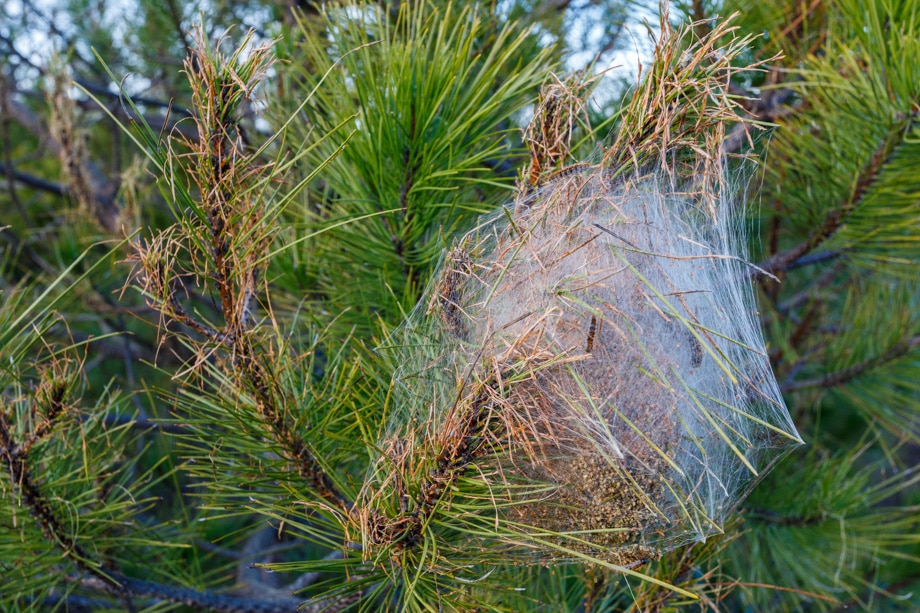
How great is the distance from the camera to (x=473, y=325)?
534 mm

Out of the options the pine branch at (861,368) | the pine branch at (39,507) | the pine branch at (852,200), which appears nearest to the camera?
the pine branch at (39,507)

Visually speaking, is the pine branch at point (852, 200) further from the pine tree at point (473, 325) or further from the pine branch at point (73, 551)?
the pine branch at point (73, 551)

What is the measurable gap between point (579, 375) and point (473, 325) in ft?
0.32

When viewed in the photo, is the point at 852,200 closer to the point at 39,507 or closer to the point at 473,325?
the point at 473,325

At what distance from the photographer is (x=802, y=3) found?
1.02 metres

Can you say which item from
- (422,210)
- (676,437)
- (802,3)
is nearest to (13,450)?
(422,210)

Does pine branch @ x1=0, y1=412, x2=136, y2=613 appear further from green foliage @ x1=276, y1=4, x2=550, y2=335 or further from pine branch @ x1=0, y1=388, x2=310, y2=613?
green foliage @ x1=276, y1=4, x2=550, y2=335

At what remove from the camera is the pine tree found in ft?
1.59

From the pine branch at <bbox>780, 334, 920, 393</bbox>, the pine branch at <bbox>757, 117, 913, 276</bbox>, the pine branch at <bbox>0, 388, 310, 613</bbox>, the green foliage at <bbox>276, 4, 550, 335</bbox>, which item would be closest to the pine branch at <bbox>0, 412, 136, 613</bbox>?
the pine branch at <bbox>0, 388, 310, 613</bbox>

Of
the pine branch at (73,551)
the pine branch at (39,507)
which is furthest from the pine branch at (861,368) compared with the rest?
the pine branch at (39,507)

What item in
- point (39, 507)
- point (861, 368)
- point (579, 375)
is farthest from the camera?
point (861, 368)

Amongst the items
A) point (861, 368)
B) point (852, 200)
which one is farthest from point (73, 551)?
point (861, 368)

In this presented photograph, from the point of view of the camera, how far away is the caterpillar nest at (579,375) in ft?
1.50

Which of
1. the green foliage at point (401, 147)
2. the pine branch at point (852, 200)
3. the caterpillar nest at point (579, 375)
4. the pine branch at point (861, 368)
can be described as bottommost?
the pine branch at point (861, 368)
